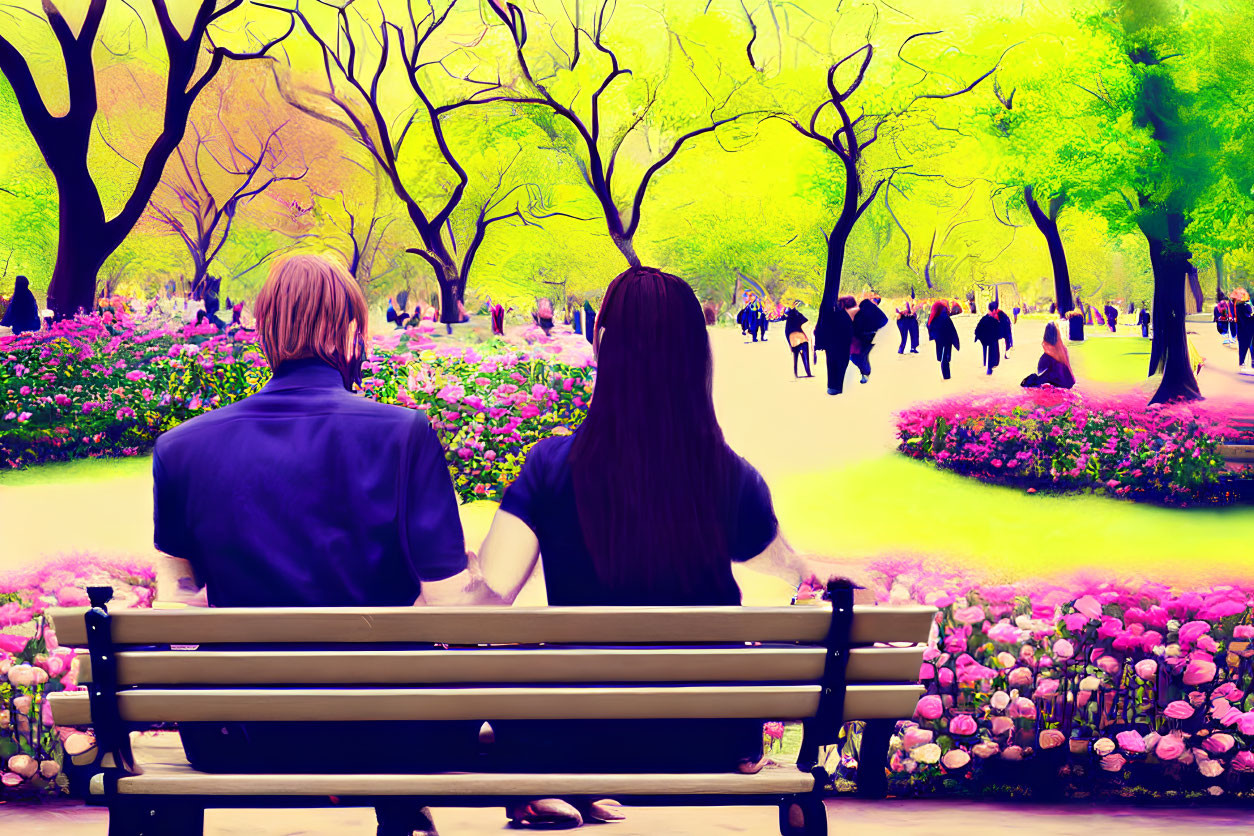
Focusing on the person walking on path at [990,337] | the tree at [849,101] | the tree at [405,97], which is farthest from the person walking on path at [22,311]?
the person walking on path at [990,337]

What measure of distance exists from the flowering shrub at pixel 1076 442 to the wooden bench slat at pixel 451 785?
Result: 7187 millimetres

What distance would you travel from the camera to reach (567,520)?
2607mm

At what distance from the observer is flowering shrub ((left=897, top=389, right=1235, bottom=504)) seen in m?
9.04

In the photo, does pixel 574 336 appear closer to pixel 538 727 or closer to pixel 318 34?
pixel 318 34

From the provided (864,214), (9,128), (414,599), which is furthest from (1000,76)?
(414,599)

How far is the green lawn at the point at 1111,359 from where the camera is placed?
9734mm

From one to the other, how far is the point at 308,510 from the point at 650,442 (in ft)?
2.38

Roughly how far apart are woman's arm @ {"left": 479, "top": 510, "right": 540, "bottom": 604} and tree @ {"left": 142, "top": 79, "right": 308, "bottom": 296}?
7798 millimetres

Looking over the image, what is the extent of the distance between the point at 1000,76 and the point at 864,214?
236cm

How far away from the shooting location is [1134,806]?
13.0ft

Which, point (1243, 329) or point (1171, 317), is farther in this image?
point (1171, 317)

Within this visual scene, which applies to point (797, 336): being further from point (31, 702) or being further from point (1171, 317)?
point (31, 702)

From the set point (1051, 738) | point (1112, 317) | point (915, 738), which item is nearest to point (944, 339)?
point (1112, 317)

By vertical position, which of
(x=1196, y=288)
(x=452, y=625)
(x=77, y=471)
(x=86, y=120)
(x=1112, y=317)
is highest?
(x=86, y=120)
